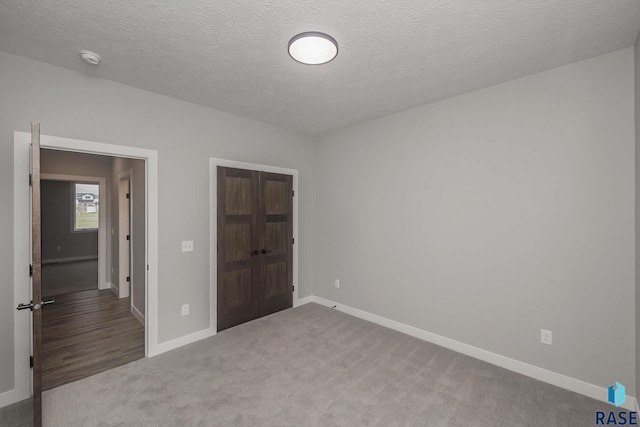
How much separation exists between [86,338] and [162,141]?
254 cm

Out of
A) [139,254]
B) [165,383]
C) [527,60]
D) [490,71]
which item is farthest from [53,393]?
[527,60]

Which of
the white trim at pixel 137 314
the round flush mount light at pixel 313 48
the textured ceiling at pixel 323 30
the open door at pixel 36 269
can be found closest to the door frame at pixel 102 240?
the white trim at pixel 137 314

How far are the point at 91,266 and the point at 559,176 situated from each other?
32.3ft

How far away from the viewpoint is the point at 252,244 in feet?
12.4

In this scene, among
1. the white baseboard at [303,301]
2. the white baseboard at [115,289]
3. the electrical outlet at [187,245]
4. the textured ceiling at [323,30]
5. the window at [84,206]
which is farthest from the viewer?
the window at [84,206]

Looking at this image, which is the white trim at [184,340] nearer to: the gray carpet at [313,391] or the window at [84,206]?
the gray carpet at [313,391]

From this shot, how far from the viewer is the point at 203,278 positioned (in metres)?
3.31

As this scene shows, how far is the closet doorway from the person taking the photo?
3.45 m

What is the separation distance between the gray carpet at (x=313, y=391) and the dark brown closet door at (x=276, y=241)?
0.97m

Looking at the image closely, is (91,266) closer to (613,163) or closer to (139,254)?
(139,254)

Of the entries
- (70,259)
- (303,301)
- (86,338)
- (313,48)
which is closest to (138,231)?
(86,338)

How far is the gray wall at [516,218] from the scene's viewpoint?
85.2 inches

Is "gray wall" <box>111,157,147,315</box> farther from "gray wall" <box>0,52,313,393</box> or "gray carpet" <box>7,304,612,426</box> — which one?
"gray carpet" <box>7,304,612,426</box>

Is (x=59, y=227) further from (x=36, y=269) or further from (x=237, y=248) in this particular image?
(x=36, y=269)
